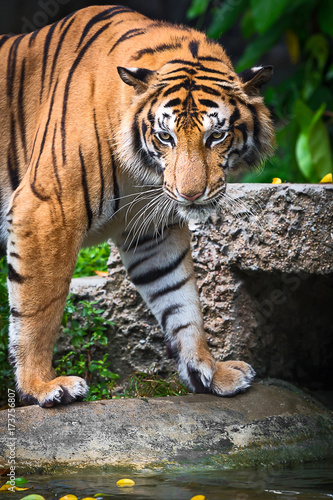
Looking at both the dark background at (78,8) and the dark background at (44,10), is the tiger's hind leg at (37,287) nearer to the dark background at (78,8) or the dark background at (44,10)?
the dark background at (78,8)

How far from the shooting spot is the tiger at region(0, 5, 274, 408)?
8.89 feet

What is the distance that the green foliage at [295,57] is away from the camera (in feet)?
18.6

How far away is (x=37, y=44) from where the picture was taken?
10.4 ft

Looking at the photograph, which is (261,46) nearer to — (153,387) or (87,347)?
(87,347)

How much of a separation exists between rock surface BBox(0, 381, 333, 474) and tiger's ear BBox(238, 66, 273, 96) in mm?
1358

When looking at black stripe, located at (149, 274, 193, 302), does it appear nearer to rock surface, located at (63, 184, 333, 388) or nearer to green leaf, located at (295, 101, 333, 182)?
rock surface, located at (63, 184, 333, 388)

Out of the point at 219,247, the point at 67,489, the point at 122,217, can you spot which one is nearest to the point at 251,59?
the point at 219,247

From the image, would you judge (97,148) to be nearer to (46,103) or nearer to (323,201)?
(46,103)

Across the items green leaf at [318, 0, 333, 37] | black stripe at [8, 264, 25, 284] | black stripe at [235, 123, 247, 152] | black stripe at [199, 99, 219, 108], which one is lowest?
black stripe at [8, 264, 25, 284]

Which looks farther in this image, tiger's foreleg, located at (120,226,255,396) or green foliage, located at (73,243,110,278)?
green foliage, located at (73,243,110,278)

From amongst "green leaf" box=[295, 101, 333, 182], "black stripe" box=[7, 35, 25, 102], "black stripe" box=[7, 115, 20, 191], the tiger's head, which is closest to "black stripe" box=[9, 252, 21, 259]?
"black stripe" box=[7, 115, 20, 191]

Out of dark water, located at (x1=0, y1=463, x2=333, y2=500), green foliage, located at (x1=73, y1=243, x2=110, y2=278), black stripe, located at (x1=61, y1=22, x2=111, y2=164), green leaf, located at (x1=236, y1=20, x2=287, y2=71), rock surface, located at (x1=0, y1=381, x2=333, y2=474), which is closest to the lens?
dark water, located at (x1=0, y1=463, x2=333, y2=500)

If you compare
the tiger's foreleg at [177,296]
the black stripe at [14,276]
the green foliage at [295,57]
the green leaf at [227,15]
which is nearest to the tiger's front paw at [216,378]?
the tiger's foreleg at [177,296]

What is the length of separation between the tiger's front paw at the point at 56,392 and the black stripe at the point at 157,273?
68 centimetres
